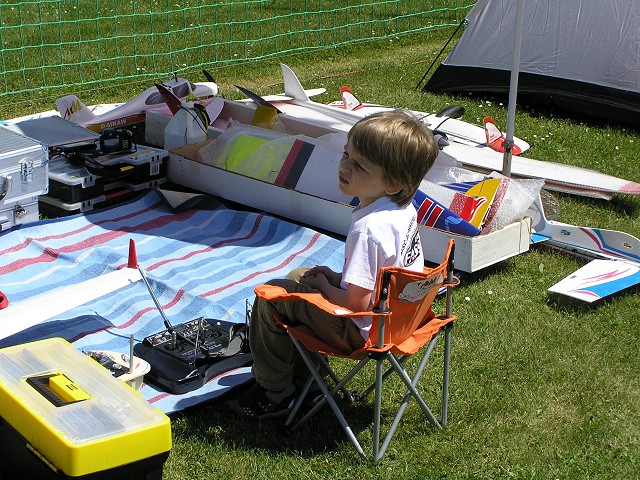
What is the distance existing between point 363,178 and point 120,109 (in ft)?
12.6

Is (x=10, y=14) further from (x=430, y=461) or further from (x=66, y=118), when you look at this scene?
(x=430, y=461)

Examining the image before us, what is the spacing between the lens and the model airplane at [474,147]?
580 cm

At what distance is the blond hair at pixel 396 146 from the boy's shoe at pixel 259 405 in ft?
3.01

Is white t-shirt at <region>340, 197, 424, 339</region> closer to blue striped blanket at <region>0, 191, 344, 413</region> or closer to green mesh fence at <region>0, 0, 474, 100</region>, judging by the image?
blue striped blanket at <region>0, 191, 344, 413</region>

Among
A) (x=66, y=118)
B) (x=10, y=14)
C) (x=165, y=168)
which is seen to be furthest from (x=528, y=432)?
(x=10, y=14)

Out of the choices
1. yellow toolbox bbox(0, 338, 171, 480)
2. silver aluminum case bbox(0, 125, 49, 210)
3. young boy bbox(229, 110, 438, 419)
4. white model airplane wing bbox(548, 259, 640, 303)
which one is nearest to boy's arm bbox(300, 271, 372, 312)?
young boy bbox(229, 110, 438, 419)

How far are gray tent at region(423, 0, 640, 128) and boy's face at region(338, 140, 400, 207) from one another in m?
4.95

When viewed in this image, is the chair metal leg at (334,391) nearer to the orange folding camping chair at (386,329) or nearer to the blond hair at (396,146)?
the orange folding camping chair at (386,329)

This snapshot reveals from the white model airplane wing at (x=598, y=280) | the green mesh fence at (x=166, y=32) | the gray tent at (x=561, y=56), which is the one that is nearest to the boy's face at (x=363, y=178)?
the white model airplane wing at (x=598, y=280)

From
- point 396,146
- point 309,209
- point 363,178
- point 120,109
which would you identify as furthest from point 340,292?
point 120,109

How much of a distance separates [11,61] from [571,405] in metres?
7.07

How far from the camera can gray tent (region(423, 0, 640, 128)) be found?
24.4 ft

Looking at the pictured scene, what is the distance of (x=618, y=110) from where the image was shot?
295 inches

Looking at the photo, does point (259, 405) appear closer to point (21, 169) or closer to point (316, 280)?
point (316, 280)
